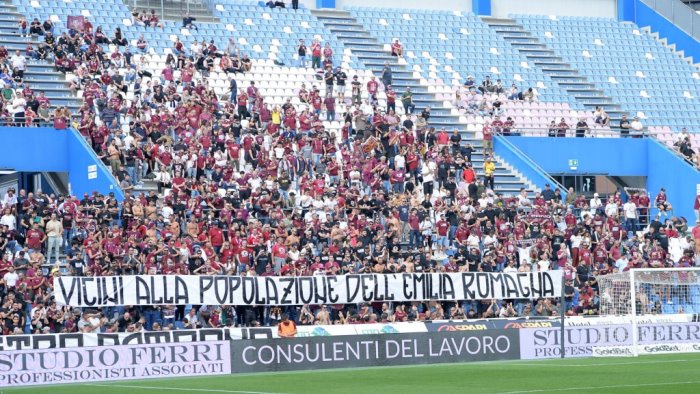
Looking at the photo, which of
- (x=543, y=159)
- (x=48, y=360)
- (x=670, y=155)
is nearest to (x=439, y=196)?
(x=543, y=159)

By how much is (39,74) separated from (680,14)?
2964 cm

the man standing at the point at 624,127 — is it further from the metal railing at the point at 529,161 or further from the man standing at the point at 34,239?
the man standing at the point at 34,239

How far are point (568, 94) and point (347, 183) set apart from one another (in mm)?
15816

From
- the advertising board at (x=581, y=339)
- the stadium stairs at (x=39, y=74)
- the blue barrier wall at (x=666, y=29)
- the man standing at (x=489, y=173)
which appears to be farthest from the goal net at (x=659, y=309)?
the blue barrier wall at (x=666, y=29)

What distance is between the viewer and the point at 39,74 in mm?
41938

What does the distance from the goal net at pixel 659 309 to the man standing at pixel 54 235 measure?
13.3m

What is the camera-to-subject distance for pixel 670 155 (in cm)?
4953

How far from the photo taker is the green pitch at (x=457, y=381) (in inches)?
850

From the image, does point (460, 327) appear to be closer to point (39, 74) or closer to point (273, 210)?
point (273, 210)

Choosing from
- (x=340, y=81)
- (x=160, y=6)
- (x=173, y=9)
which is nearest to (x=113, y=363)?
(x=340, y=81)

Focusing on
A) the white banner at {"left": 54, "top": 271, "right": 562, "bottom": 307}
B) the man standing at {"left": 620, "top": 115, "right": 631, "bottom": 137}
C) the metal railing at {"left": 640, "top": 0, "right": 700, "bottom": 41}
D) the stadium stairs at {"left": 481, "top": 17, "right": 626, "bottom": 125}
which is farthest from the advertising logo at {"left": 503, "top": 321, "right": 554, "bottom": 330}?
the metal railing at {"left": 640, "top": 0, "right": 700, "bottom": 41}

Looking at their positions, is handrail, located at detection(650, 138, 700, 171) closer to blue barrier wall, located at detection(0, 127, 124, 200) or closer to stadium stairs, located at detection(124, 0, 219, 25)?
stadium stairs, located at detection(124, 0, 219, 25)

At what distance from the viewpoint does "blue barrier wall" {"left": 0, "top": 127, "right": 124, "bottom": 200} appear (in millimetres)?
38750

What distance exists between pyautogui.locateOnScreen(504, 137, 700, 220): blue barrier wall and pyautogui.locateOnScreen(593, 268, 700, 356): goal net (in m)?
15.2
